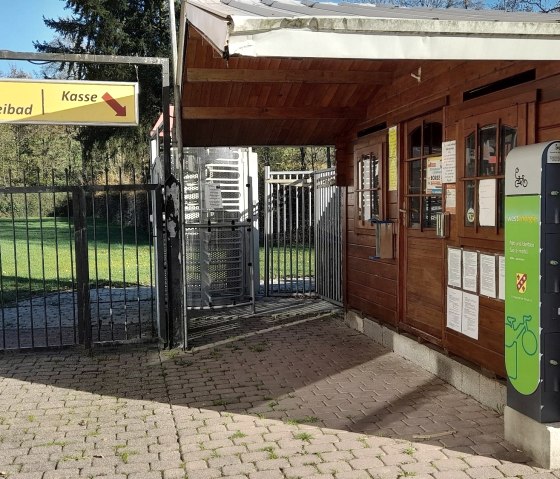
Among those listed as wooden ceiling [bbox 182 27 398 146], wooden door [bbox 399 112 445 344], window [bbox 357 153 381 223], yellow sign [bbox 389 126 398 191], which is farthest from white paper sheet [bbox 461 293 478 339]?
wooden ceiling [bbox 182 27 398 146]

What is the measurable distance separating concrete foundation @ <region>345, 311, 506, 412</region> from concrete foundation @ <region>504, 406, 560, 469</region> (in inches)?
24.7

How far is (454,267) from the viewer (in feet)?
18.0

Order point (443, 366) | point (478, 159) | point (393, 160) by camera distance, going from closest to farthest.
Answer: point (478, 159), point (443, 366), point (393, 160)

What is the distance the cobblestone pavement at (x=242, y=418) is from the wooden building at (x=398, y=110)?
727mm

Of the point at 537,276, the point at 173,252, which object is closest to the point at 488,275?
the point at 537,276

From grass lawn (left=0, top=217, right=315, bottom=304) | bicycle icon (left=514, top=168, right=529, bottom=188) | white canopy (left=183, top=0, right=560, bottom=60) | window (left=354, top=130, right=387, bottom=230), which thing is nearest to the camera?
white canopy (left=183, top=0, right=560, bottom=60)

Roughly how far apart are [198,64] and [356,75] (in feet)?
5.92

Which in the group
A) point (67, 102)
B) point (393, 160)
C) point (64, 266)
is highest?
point (67, 102)

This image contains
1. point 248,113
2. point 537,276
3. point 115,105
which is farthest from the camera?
point 248,113

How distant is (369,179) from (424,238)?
181 centimetres

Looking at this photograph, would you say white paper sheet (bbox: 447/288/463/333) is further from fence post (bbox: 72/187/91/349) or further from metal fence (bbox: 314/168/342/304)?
metal fence (bbox: 314/168/342/304)

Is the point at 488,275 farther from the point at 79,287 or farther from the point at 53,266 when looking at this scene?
the point at 53,266

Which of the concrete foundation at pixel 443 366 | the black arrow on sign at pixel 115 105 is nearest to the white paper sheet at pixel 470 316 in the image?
the concrete foundation at pixel 443 366

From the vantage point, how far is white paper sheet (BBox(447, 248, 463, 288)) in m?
5.40
